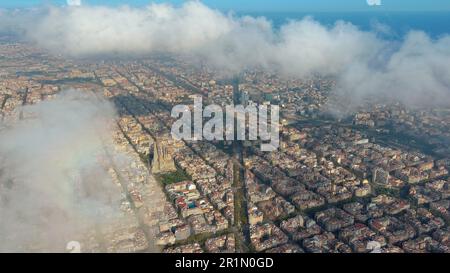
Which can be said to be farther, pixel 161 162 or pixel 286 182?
pixel 161 162

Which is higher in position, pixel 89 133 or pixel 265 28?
pixel 265 28

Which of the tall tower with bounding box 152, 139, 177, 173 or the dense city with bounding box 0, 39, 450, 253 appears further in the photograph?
the tall tower with bounding box 152, 139, 177, 173

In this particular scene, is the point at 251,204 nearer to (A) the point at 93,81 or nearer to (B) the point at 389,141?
(B) the point at 389,141

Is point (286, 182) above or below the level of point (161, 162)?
below

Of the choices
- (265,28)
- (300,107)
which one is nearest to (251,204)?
(300,107)

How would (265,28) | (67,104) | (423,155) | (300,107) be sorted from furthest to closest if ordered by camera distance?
1. (265,28)
2. (300,107)
3. (67,104)
4. (423,155)

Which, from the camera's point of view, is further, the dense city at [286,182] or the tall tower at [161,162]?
the tall tower at [161,162]

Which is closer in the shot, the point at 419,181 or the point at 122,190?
the point at 122,190

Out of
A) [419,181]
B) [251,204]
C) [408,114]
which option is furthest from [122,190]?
[408,114]

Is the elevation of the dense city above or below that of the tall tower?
below

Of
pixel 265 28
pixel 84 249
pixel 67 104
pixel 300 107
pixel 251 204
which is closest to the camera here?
pixel 84 249

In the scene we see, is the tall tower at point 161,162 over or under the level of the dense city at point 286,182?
over
